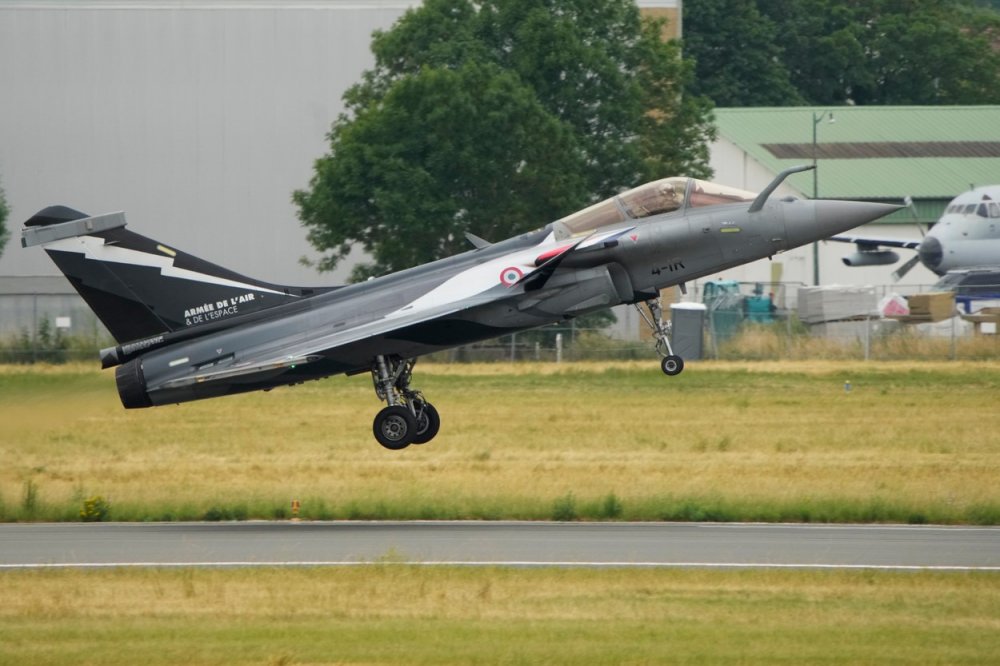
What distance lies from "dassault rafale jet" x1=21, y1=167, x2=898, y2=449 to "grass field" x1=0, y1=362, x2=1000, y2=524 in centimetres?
208

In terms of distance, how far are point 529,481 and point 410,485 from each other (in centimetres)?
207

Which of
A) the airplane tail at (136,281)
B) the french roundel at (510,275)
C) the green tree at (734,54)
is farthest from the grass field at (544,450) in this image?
the green tree at (734,54)

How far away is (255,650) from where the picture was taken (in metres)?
13.9

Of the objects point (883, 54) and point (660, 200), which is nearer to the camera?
point (660, 200)

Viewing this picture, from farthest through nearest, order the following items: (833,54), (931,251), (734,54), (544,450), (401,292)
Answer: (833,54), (734,54), (931,251), (544,450), (401,292)

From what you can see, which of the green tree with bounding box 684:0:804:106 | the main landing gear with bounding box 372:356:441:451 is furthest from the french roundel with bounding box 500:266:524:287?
the green tree with bounding box 684:0:804:106

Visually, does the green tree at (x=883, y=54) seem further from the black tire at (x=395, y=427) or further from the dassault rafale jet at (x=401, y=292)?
the black tire at (x=395, y=427)

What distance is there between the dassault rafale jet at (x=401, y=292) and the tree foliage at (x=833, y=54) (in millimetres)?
71760

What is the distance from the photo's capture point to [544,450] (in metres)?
29.9

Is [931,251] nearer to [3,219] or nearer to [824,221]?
[824,221]

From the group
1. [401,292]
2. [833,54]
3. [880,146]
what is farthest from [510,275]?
[833,54]

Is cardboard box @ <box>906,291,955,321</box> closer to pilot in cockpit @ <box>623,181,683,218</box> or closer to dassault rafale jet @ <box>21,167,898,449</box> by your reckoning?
dassault rafale jet @ <box>21,167,898,449</box>

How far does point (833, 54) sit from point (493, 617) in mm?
84640

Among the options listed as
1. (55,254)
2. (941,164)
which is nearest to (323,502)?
(55,254)
